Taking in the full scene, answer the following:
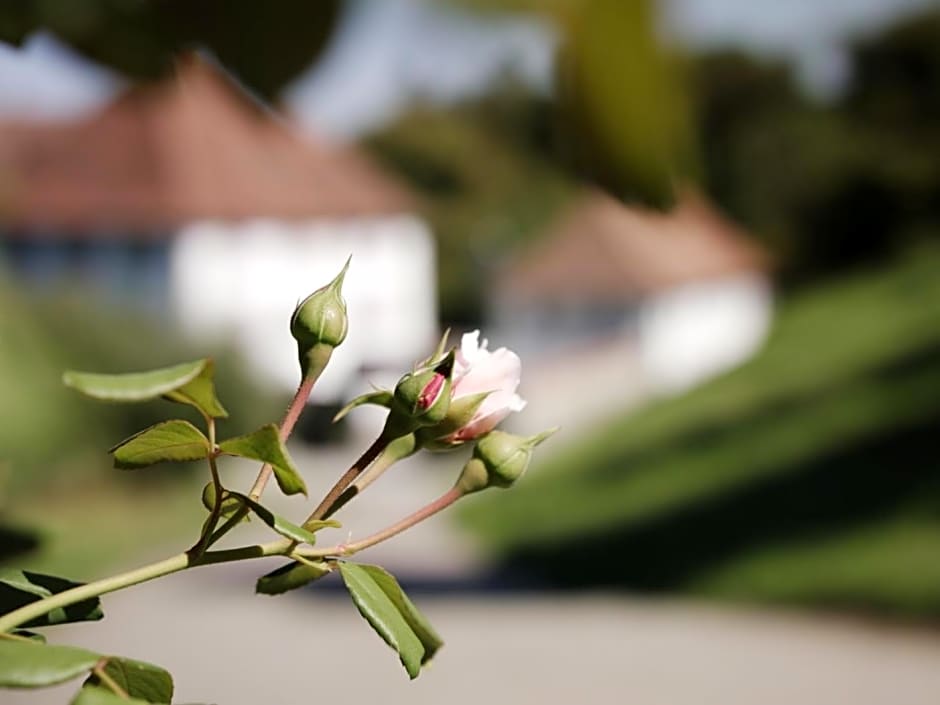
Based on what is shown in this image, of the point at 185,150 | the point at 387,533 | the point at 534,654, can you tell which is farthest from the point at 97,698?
the point at 534,654

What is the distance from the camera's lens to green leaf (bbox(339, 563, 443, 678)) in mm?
403

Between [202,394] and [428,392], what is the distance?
0.25ft

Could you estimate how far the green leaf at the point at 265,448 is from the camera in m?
0.36

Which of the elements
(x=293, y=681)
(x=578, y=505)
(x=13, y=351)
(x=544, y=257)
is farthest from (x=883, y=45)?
(x=544, y=257)

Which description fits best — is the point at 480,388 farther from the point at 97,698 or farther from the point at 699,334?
the point at 699,334

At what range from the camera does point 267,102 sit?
421 millimetres

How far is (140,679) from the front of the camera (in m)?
0.36

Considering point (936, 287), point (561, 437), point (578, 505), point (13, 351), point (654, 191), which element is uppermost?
point (936, 287)

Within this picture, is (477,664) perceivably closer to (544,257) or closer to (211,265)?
(211,265)

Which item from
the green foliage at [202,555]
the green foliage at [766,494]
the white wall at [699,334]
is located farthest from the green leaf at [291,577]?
the white wall at [699,334]

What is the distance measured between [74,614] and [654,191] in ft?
0.61

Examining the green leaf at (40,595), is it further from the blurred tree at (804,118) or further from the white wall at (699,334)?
the white wall at (699,334)


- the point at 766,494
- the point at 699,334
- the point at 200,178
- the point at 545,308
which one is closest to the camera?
the point at 200,178

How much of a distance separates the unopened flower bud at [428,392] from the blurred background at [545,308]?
0.07 meters
